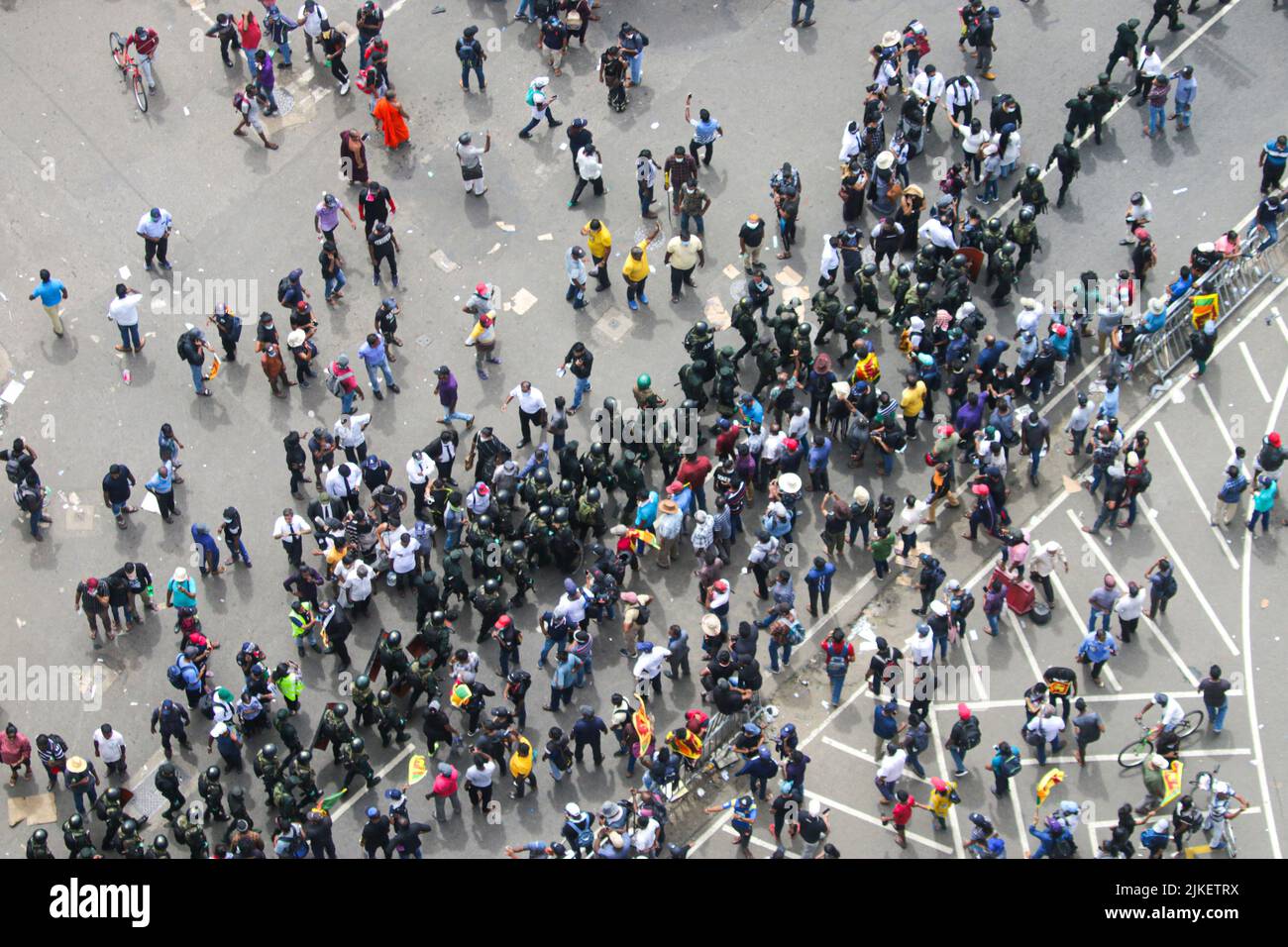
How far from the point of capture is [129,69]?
41.5m

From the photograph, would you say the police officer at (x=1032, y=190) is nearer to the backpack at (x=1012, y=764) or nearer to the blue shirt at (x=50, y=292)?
the backpack at (x=1012, y=764)

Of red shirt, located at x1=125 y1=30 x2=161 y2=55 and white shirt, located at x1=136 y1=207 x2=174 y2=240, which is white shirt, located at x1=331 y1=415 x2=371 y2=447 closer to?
white shirt, located at x1=136 y1=207 x2=174 y2=240

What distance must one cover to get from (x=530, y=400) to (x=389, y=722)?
6.76 m

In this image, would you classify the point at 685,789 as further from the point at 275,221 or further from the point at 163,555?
the point at 275,221

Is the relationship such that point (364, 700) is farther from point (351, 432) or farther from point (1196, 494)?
point (1196, 494)

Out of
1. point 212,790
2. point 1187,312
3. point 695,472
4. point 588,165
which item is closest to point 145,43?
point 588,165

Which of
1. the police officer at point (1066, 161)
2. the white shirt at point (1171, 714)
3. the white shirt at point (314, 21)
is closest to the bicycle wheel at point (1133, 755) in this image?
the white shirt at point (1171, 714)

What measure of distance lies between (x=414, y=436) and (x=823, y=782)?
10195mm

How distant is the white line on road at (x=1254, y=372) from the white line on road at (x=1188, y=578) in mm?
3635

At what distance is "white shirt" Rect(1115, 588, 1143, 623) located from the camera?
3259 centimetres

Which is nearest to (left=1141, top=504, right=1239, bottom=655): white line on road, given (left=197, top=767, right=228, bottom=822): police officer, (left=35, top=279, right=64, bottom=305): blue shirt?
(left=197, top=767, right=228, bottom=822): police officer

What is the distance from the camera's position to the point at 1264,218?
127ft

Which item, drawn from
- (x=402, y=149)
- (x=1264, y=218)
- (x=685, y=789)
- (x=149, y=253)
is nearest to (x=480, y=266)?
(x=402, y=149)

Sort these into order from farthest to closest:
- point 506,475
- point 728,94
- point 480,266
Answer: point 728,94, point 480,266, point 506,475
